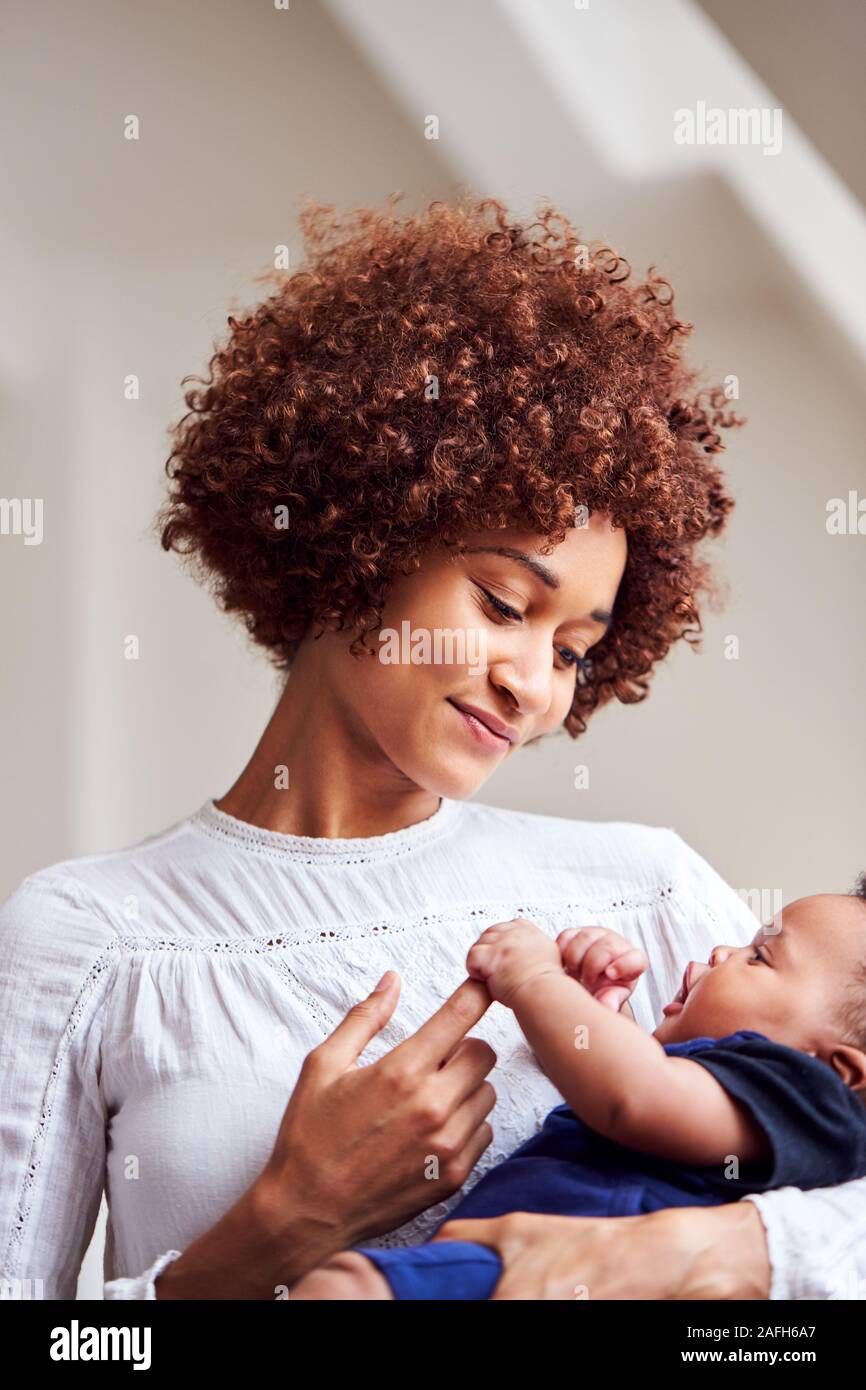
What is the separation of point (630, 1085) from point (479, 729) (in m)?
0.35

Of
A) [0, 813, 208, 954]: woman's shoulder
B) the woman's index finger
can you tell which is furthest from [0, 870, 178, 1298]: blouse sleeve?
the woman's index finger

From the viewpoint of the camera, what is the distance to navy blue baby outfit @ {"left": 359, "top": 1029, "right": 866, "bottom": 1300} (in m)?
0.93

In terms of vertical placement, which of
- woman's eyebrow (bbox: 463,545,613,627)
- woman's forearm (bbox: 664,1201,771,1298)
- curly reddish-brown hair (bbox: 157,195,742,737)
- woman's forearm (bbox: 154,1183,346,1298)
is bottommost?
woman's forearm (bbox: 154,1183,346,1298)

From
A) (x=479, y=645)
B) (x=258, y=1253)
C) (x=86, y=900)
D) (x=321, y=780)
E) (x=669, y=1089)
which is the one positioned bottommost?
(x=258, y=1253)

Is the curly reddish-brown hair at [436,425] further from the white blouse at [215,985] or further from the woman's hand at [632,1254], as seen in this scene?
the woman's hand at [632,1254]

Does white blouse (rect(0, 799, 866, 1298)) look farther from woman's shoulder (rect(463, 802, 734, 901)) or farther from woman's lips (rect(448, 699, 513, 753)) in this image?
woman's lips (rect(448, 699, 513, 753))

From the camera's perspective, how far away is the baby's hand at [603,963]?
1.04 metres

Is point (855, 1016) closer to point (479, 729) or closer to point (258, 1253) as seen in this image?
point (479, 729)

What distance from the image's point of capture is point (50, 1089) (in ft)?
3.89

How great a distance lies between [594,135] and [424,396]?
892 mm

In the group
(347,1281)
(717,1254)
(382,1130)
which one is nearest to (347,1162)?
(382,1130)

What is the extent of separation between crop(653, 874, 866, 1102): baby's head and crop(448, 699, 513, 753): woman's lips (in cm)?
26

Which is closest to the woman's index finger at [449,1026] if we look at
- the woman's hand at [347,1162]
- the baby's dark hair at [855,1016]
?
the woman's hand at [347,1162]
